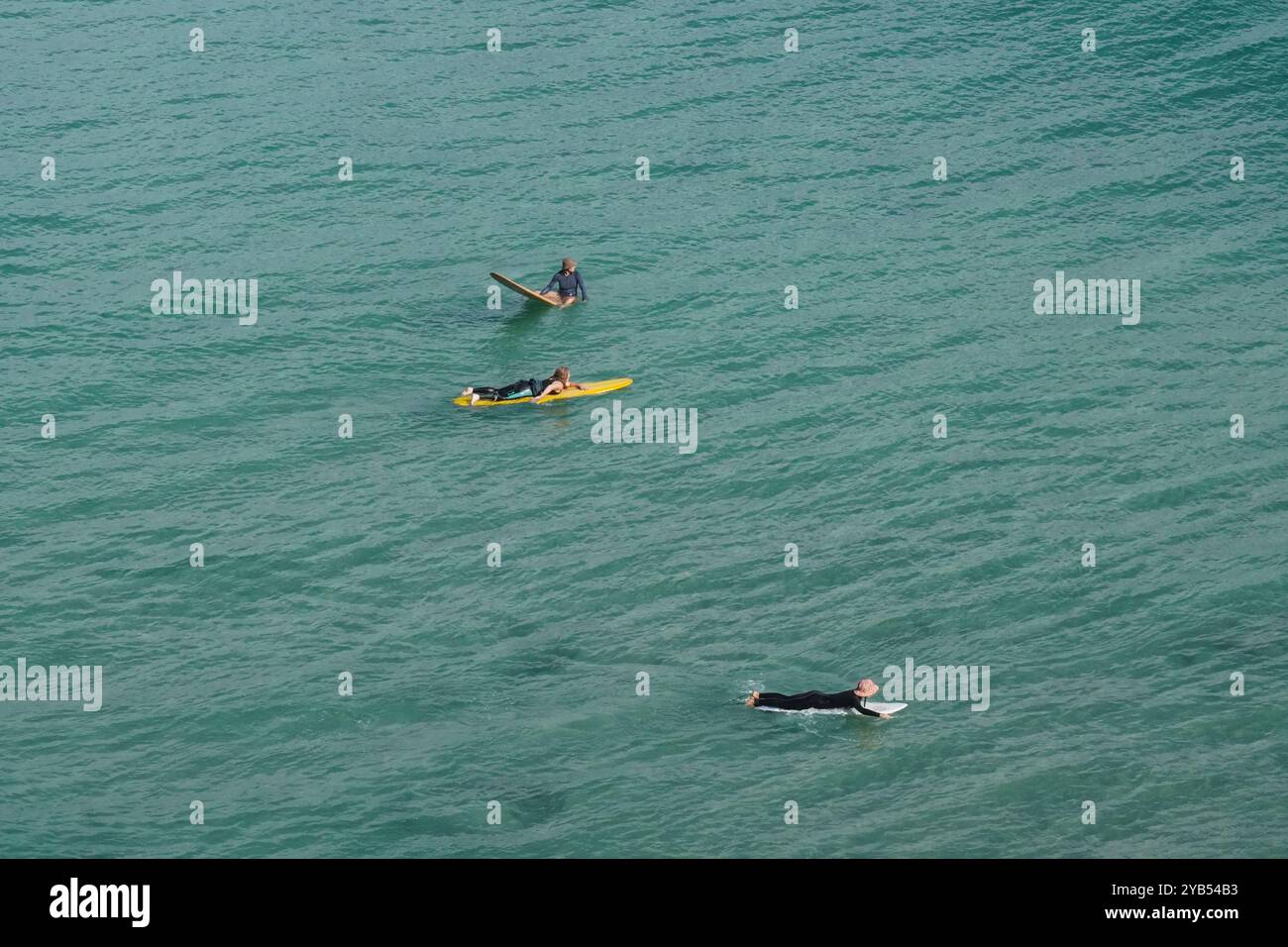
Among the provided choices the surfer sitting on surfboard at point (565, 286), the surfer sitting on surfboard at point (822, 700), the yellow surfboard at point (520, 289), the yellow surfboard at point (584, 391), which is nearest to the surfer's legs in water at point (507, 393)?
the yellow surfboard at point (584, 391)

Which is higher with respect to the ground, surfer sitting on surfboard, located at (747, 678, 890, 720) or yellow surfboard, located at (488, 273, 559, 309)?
yellow surfboard, located at (488, 273, 559, 309)

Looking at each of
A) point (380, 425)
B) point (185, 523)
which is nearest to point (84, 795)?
point (185, 523)

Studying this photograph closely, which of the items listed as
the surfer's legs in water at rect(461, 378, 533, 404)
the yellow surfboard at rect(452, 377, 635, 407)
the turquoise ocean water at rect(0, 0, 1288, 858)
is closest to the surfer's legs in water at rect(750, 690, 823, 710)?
the turquoise ocean water at rect(0, 0, 1288, 858)

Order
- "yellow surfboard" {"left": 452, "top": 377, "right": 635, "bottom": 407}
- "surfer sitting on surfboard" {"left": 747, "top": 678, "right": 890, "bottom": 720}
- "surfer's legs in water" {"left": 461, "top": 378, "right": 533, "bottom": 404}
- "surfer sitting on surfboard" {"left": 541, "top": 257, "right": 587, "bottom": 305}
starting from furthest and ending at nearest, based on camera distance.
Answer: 1. "surfer sitting on surfboard" {"left": 541, "top": 257, "right": 587, "bottom": 305}
2. "yellow surfboard" {"left": 452, "top": 377, "right": 635, "bottom": 407}
3. "surfer's legs in water" {"left": 461, "top": 378, "right": 533, "bottom": 404}
4. "surfer sitting on surfboard" {"left": 747, "top": 678, "right": 890, "bottom": 720}

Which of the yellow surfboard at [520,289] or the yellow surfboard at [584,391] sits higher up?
the yellow surfboard at [520,289]

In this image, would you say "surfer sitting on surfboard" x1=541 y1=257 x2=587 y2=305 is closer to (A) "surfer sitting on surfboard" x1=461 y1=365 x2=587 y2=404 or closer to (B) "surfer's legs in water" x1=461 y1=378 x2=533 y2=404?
(A) "surfer sitting on surfboard" x1=461 y1=365 x2=587 y2=404

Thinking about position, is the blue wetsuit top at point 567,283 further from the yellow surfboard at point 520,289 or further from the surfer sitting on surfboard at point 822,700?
the surfer sitting on surfboard at point 822,700

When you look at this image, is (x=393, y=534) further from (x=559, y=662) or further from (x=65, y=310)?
(x=65, y=310)
